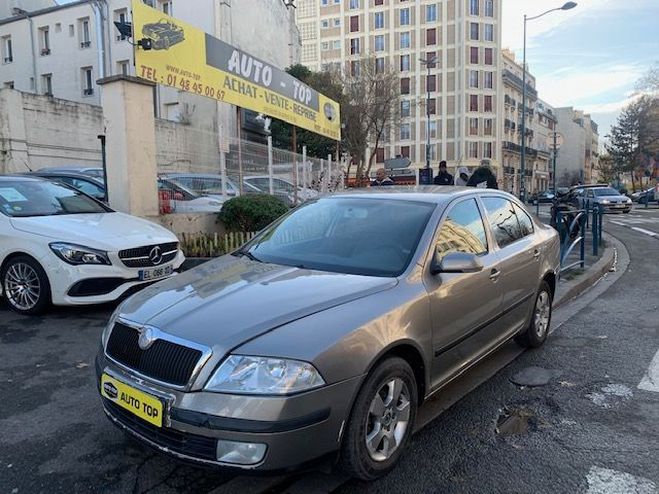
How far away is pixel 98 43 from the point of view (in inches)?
1309

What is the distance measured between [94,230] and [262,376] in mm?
4268

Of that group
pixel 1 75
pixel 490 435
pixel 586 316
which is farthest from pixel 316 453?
pixel 1 75

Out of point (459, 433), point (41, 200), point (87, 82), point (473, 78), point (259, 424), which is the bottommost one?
point (459, 433)

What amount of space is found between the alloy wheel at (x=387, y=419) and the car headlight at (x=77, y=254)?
390 centimetres

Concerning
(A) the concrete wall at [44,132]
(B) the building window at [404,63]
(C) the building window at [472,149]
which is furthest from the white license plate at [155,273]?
(B) the building window at [404,63]

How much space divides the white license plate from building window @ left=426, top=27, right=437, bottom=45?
65801mm

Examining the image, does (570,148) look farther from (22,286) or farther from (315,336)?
(315,336)

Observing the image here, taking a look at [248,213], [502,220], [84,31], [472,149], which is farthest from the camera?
[472,149]

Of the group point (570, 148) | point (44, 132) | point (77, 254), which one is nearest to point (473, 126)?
point (570, 148)

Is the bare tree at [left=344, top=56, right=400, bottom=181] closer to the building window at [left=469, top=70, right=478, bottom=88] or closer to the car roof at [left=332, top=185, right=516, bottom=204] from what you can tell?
the car roof at [left=332, top=185, right=516, bottom=204]

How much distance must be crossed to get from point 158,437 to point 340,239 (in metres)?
1.74

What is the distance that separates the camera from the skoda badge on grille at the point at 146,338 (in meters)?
2.60

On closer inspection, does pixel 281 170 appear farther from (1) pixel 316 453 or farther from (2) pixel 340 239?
(1) pixel 316 453

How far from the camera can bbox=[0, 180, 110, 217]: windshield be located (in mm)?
6148
